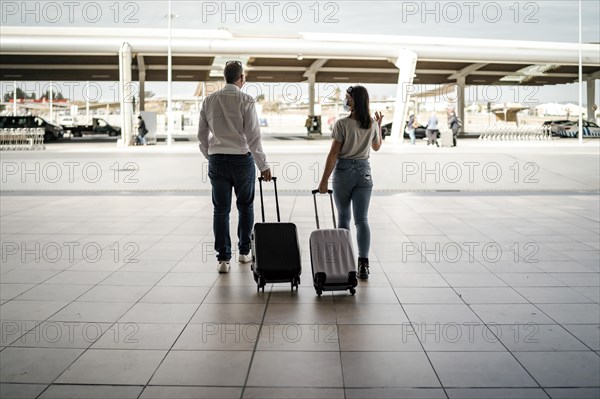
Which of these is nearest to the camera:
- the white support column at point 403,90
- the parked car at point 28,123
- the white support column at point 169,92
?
the white support column at point 169,92

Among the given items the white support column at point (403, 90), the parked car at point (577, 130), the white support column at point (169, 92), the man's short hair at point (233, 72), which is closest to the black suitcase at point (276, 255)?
the man's short hair at point (233, 72)

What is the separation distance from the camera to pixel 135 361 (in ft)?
13.1

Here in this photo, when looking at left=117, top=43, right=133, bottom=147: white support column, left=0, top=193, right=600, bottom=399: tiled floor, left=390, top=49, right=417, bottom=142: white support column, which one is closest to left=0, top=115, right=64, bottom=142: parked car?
left=117, top=43, right=133, bottom=147: white support column

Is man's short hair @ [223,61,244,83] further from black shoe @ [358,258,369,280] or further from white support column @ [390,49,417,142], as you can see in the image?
white support column @ [390,49,417,142]

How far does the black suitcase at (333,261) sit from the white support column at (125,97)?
92.5ft

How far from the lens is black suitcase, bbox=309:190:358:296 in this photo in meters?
5.49

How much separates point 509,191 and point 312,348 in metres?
10.4

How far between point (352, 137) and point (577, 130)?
39536mm

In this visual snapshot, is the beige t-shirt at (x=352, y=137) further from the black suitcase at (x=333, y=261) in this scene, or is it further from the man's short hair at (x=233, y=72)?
the man's short hair at (x=233, y=72)

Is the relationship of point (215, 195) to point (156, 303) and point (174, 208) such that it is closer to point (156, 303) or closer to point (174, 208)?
point (156, 303)

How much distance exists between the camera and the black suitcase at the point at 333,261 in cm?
549

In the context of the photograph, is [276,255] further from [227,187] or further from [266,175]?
[227,187]

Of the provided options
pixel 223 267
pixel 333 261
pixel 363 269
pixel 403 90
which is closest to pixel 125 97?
pixel 403 90

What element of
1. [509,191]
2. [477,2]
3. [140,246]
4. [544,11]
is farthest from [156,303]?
[544,11]
